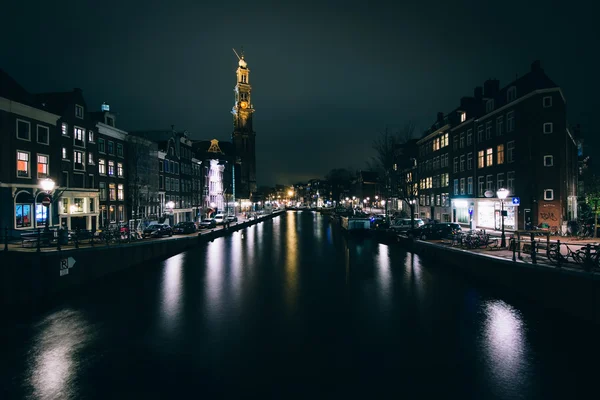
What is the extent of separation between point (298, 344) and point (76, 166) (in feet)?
119

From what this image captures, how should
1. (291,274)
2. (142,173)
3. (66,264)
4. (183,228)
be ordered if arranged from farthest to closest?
1. (142,173)
2. (183,228)
3. (291,274)
4. (66,264)

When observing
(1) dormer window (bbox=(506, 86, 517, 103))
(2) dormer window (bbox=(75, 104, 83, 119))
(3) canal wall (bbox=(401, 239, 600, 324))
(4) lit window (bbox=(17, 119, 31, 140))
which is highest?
(1) dormer window (bbox=(506, 86, 517, 103))

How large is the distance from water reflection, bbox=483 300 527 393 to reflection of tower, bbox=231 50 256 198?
126 metres

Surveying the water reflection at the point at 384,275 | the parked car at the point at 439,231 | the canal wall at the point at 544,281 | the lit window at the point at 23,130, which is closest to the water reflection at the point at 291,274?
the water reflection at the point at 384,275

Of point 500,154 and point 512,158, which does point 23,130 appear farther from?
point 500,154

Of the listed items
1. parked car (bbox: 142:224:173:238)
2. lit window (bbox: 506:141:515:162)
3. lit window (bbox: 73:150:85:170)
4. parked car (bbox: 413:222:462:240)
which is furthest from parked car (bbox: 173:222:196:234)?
lit window (bbox: 506:141:515:162)

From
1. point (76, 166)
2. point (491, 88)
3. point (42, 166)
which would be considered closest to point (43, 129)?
point (42, 166)

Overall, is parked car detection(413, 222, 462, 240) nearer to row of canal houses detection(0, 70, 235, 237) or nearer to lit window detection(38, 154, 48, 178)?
row of canal houses detection(0, 70, 235, 237)

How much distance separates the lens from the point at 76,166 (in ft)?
124

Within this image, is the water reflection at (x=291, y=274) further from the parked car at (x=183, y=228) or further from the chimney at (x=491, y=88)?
the chimney at (x=491, y=88)

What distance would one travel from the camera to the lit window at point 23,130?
28908 millimetres

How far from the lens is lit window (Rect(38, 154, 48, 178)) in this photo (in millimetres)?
31125

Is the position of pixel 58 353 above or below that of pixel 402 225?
below

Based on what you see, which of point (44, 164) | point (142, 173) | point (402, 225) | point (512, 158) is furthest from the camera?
point (142, 173)
